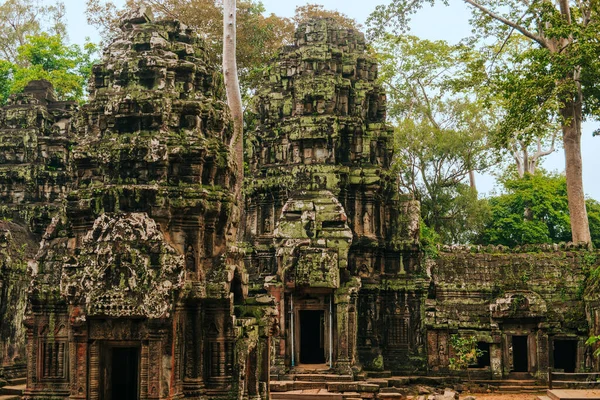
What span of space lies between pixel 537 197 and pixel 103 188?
24.9m

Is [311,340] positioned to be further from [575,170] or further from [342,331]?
[575,170]

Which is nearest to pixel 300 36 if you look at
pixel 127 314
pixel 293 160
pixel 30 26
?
pixel 293 160

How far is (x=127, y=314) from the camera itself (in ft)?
36.9

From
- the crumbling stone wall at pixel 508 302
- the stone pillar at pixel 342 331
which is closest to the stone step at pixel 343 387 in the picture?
the stone pillar at pixel 342 331

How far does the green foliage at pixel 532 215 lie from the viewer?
107 feet

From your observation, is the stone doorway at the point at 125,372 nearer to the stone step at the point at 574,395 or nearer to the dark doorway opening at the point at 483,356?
the stone step at the point at 574,395

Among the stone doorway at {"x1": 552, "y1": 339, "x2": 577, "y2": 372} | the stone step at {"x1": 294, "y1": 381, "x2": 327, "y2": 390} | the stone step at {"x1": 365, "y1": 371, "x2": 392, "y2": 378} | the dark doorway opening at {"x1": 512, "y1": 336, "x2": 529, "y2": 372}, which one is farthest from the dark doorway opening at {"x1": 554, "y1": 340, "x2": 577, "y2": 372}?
the stone step at {"x1": 294, "y1": 381, "x2": 327, "y2": 390}

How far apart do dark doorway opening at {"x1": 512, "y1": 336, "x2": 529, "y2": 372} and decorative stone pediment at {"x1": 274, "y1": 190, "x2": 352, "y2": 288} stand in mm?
5872

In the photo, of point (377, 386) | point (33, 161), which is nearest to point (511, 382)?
point (377, 386)

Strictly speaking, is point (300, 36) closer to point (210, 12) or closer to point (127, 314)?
point (210, 12)

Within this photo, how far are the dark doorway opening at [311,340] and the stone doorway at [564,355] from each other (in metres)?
6.55

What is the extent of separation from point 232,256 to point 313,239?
6009 millimetres

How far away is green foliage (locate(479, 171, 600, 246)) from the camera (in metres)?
32.7

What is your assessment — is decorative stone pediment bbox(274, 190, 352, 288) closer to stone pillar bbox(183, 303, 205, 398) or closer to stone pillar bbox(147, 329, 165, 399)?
stone pillar bbox(183, 303, 205, 398)
